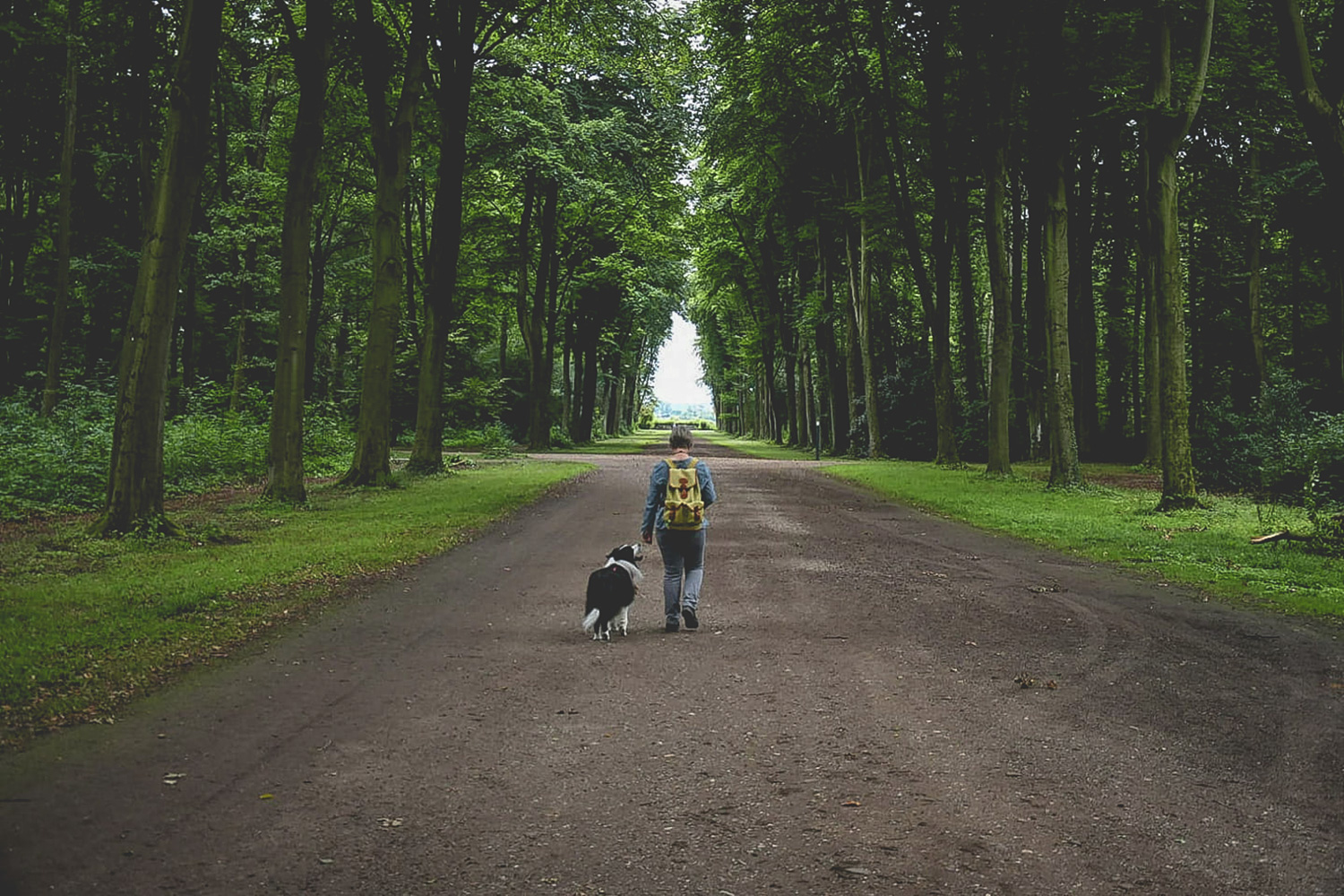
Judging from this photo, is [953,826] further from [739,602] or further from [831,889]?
[739,602]

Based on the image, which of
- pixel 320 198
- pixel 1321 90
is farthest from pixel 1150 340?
pixel 320 198

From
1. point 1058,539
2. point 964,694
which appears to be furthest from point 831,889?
point 1058,539

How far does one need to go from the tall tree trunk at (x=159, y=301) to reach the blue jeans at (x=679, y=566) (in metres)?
7.71

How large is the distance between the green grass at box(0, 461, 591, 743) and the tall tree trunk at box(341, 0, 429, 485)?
10.4 feet

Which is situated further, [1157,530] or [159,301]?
[1157,530]

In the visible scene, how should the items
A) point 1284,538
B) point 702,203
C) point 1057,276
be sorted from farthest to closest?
point 702,203, point 1057,276, point 1284,538

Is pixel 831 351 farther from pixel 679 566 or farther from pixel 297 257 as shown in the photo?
pixel 679 566

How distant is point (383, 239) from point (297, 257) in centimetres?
399

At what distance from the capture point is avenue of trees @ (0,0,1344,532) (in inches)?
672

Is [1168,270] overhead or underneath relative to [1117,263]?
underneath

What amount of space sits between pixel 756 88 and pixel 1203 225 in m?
18.1

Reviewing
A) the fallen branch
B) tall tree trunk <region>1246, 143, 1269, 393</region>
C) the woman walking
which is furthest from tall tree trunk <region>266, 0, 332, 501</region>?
tall tree trunk <region>1246, 143, 1269, 393</region>

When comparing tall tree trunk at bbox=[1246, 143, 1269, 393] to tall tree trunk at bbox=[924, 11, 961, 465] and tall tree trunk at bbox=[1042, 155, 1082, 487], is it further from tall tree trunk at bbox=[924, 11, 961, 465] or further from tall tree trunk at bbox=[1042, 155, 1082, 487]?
tall tree trunk at bbox=[1042, 155, 1082, 487]

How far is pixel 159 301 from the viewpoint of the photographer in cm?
1244
